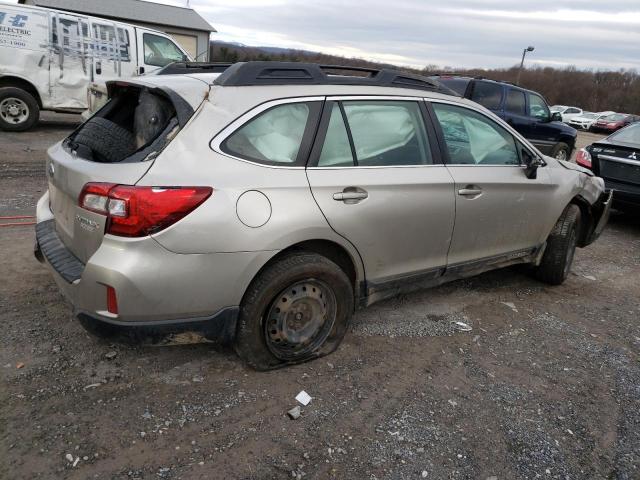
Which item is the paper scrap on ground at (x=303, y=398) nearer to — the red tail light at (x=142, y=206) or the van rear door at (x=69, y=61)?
the red tail light at (x=142, y=206)

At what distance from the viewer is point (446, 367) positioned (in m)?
3.37

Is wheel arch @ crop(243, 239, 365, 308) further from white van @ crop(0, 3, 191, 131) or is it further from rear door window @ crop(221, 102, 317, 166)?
white van @ crop(0, 3, 191, 131)

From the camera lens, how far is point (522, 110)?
36.1ft

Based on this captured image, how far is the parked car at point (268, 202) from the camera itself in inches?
99.2

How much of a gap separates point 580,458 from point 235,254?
81.1 inches

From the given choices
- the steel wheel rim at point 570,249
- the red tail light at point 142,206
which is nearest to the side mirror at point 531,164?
the steel wheel rim at point 570,249

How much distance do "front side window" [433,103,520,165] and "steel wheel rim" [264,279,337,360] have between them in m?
1.39

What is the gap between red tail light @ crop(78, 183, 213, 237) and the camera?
245cm

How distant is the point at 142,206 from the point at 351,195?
3.90 feet

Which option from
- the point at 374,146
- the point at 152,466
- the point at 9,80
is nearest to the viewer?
the point at 152,466

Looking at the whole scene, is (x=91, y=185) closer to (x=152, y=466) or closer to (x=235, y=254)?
(x=235, y=254)

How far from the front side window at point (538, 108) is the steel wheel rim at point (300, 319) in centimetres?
979

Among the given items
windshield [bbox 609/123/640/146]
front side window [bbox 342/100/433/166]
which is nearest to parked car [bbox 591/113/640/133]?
windshield [bbox 609/123/640/146]

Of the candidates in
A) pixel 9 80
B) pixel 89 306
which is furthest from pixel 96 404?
pixel 9 80
